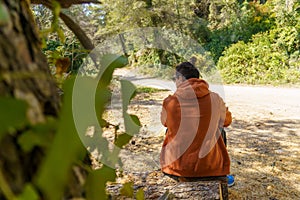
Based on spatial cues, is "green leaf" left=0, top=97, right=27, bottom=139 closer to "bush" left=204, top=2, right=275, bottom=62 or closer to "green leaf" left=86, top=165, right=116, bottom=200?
"green leaf" left=86, top=165, right=116, bottom=200

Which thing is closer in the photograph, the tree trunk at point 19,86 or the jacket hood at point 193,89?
the tree trunk at point 19,86

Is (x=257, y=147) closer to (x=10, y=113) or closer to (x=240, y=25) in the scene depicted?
(x=10, y=113)

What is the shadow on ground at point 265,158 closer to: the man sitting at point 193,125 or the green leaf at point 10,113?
the man sitting at point 193,125

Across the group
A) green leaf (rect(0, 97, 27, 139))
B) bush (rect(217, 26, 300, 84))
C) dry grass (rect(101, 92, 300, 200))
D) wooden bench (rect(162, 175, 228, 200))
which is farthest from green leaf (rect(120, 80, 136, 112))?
bush (rect(217, 26, 300, 84))

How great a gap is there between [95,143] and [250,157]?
12.4 feet

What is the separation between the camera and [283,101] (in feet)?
24.6

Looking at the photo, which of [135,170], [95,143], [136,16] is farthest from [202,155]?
[136,16]

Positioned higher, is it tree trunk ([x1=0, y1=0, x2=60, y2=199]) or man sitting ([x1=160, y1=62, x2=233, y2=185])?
tree trunk ([x1=0, y1=0, x2=60, y2=199])

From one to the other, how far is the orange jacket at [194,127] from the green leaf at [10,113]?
6.28 feet

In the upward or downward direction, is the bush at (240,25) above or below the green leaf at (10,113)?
above

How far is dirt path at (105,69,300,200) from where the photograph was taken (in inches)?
125

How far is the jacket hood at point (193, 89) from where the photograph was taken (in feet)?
6.90

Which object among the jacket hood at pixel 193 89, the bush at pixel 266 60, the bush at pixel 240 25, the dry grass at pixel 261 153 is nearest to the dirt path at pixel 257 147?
the dry grass at pixel 261 153

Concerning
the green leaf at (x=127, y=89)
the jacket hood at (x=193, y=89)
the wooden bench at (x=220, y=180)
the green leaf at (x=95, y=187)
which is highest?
the green leaf at (x=127, y=89)
